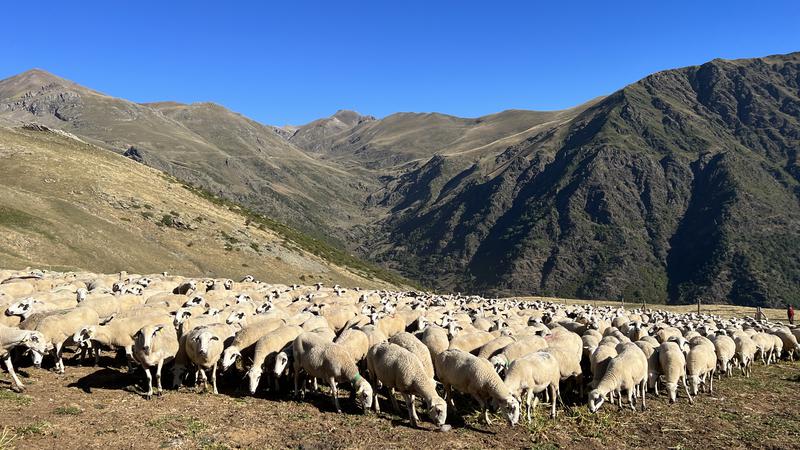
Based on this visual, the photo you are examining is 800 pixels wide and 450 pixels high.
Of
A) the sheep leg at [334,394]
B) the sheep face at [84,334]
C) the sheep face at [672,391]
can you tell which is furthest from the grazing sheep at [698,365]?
the sheep face at [84,334]

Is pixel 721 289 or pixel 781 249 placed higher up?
pixel 781 249

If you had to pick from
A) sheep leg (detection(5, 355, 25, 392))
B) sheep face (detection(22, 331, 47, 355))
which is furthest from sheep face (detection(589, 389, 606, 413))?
sheep face (detection(22, 331, 47, 355))

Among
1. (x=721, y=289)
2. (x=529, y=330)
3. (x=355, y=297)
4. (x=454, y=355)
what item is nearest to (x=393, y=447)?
(x=454, y=355)

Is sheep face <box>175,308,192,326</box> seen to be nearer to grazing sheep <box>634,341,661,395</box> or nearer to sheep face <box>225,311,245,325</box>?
sheep face <box>225,311,245,325</box>

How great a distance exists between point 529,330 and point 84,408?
15.5 metres

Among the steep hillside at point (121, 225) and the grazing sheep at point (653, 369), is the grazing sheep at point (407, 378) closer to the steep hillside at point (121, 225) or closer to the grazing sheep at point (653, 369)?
the grazing sheep at point (653, 369)

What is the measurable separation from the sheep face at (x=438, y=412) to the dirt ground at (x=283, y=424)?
0.36 m

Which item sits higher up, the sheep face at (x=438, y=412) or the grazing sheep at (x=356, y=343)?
the grazing sheep at (x=356, y=343)

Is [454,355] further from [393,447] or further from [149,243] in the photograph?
[149,243]

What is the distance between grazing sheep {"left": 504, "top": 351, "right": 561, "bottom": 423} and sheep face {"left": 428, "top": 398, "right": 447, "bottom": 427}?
205cm

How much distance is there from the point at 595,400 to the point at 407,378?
5.83 meters

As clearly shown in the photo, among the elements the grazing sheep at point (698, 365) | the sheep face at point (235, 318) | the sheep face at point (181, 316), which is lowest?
the grazing sheep at point (698, 365)

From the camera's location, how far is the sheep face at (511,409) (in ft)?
44.3

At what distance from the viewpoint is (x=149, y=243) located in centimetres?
6050
